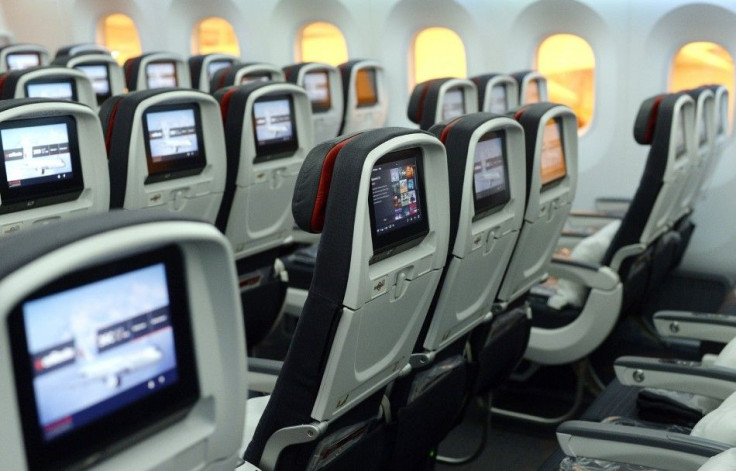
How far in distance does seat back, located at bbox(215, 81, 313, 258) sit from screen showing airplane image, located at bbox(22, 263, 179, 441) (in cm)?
273

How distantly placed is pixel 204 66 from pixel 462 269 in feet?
19.1

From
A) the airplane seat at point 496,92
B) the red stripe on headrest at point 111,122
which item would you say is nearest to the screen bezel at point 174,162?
the red stripe on headrest at point 111,122

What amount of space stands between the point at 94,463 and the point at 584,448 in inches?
66.1

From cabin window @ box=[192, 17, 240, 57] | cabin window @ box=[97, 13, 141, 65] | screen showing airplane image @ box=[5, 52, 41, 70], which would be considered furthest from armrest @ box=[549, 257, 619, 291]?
cabin window @ box=[97, 13, 141, 65]

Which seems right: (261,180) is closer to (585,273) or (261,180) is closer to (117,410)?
(585,273)

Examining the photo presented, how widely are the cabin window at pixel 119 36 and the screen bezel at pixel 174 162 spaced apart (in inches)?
359

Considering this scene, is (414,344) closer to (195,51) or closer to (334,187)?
(334,187)

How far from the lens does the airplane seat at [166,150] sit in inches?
131

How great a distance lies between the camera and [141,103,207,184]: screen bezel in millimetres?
3482

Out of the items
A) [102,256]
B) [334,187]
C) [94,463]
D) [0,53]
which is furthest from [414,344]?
[0,53]

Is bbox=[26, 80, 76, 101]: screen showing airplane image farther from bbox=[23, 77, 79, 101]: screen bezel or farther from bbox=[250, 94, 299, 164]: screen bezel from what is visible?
bbox=[250, 94, 299, 164]: screen bezel

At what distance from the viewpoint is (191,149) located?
364 cm

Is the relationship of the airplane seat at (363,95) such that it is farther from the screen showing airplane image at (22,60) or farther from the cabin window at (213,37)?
the cabin window at (213,37)

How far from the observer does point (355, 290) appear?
206 centimetres
